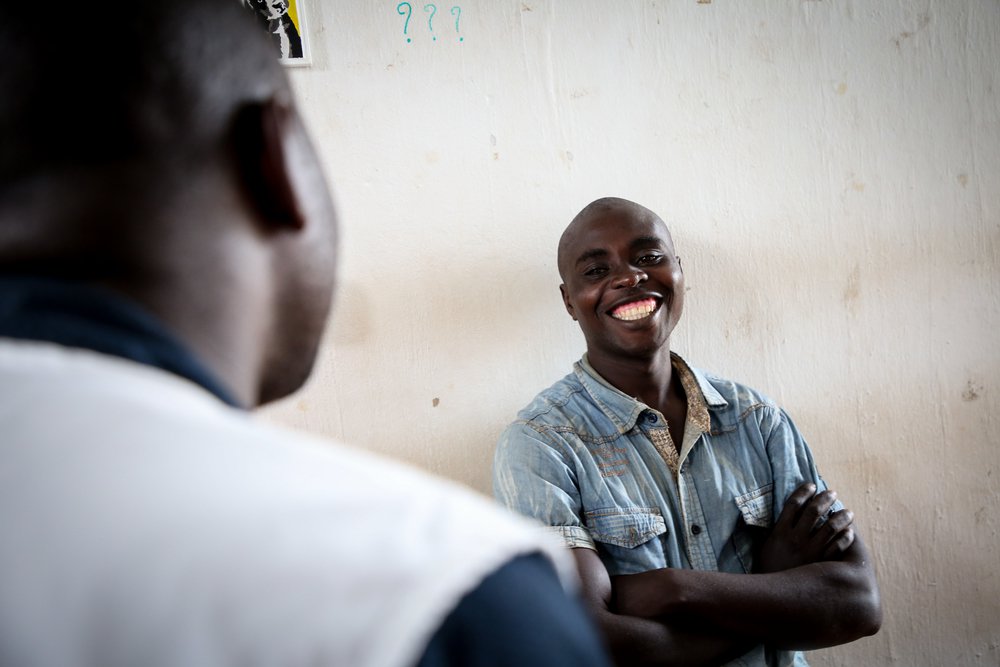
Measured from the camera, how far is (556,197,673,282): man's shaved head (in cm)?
193

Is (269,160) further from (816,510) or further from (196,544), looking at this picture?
(816,510)

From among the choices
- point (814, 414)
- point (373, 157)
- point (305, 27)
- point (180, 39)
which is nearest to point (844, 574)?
point (814, 414)

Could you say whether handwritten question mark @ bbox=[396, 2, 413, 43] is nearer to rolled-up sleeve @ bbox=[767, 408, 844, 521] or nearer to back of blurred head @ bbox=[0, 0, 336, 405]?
rolled-up sleeve @ bbox=[767, 408, 844, 521]

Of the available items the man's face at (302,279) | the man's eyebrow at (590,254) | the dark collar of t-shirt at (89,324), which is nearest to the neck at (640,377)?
the man's eyebrow at (590,254)

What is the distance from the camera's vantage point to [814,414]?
217cm

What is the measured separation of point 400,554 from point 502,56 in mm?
1857

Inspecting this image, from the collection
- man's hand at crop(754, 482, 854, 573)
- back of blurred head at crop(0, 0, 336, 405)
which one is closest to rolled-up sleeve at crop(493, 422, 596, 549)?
man's hand at crop(754, 482, 854, 573)

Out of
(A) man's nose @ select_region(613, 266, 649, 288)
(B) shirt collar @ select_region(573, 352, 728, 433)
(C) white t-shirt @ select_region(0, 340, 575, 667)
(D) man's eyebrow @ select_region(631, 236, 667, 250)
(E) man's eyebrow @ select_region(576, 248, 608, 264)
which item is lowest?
(B) shirt collar @ select_region(573, 352, 728, 433)

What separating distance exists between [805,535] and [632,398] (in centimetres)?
45

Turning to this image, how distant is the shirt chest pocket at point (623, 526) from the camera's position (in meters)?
1.66

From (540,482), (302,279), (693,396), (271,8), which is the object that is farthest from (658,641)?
(271,8)

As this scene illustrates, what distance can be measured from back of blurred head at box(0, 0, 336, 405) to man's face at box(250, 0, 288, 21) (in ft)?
4.80

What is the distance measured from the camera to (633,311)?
189cm

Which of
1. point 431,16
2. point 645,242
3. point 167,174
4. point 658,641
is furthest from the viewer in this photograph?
point 431,16
